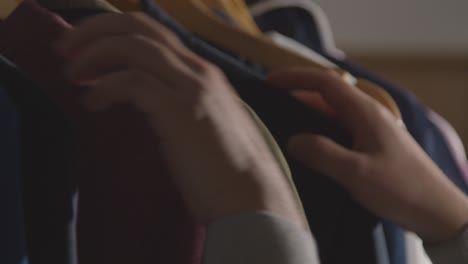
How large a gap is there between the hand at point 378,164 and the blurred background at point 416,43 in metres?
0.77

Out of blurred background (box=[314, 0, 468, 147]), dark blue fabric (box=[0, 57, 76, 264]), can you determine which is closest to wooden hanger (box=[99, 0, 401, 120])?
dark blue fabric (box=[0, 57, 76, 264])

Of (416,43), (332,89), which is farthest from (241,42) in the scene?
(416,43)

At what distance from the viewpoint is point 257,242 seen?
1.31ft

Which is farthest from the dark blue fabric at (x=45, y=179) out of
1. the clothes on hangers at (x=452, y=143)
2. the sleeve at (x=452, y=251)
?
the clothes on hangers at (x=452, y=143)

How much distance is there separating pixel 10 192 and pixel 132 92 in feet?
0.32

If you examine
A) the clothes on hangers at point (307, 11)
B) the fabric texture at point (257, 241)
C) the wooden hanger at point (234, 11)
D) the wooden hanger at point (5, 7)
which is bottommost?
the clothes on hangers at point (307, 11)

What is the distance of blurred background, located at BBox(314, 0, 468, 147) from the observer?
125 centimetres

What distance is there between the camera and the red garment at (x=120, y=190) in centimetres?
46

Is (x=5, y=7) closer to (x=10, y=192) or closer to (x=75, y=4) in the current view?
(x=75, y=4)

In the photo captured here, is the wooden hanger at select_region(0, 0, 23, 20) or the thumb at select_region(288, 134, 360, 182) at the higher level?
the wooden hanger at select_region(0, 0, 23, 20)

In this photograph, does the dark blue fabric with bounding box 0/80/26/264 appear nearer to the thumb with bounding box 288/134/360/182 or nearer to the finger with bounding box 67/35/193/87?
the finger with bounding box 67/35/193/87

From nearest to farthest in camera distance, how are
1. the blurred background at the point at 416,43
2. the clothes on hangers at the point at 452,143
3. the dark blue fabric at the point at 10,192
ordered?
the dark blue fabric at the point at 10,192
the clothes on hangers at the point at 452,143
the blurred background at the point at 416,43

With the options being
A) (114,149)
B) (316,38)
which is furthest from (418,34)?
(114,149)

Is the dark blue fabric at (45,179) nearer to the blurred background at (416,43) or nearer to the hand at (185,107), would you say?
the hand at (185,107)
